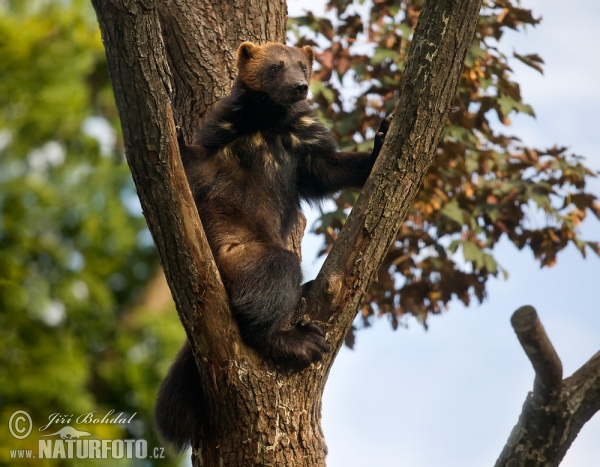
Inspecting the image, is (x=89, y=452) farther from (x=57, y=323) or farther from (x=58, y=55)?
(x=58, y=55)

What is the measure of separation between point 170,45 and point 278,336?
8.73ft

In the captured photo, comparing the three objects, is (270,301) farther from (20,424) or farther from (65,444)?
(20,424)

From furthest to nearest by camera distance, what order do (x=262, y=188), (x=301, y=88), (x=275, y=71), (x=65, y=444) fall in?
(x=65, y=444) → (x=275, y=71) → (x=301, y=88) → (x=262, y=188)

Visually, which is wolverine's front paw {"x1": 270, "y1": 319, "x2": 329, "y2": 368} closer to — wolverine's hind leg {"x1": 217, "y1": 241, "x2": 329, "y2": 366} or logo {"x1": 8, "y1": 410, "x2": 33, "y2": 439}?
wolverine's hind leg {"x1": 217, "y1": 241, "x2": 329, "y2": 366}

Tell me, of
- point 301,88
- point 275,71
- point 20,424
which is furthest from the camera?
point 20,424

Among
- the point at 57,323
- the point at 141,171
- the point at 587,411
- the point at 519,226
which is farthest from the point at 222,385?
the point at 57,323

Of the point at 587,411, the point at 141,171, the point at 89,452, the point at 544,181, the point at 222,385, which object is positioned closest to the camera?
the point at 587,411

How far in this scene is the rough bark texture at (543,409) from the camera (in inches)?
132

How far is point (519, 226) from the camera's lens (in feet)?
22.3

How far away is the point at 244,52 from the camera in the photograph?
5.63 meters

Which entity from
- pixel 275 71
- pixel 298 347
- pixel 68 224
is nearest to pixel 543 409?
pixel 298 347

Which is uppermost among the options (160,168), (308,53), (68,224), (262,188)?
(68,224)

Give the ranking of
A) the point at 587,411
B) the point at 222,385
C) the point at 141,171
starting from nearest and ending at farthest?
the point at 587,411, the point at 141,171, the point at 222,385

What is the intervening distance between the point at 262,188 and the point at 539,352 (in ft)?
7.55
